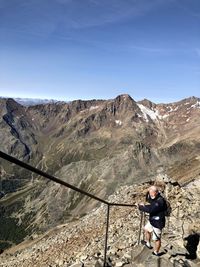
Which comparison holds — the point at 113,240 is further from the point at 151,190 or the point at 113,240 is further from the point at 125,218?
the point at 151,190

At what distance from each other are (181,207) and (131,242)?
755cm

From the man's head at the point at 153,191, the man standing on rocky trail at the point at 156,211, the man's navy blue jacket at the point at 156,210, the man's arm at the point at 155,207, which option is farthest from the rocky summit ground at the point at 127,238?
the man's head at the point at 153,191

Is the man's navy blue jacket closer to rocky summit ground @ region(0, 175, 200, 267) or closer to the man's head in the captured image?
the man's head

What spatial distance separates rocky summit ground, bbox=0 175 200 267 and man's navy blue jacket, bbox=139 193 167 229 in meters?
1.23

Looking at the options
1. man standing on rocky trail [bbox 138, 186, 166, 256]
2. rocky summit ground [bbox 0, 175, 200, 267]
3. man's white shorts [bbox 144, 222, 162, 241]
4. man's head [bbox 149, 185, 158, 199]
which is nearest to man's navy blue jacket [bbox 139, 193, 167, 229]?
man standing on rocky trail [bbox 138, 186, 166, 256]

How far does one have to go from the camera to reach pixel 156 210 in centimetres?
1579

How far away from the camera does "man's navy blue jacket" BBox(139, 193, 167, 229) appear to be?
51.7 feet

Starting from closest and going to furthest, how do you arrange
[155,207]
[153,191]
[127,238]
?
[153,191] → [155,207] → [127,238]

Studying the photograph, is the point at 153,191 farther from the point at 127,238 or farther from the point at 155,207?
the point at 127,238

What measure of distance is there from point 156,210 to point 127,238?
10.9 m

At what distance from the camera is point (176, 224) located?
25.7 meters

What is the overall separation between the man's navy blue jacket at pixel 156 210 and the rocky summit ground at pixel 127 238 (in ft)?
4.04

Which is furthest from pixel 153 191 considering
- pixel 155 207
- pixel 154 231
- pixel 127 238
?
pixel 127 238

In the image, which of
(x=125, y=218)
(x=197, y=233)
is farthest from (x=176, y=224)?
(x=125, y=218)
